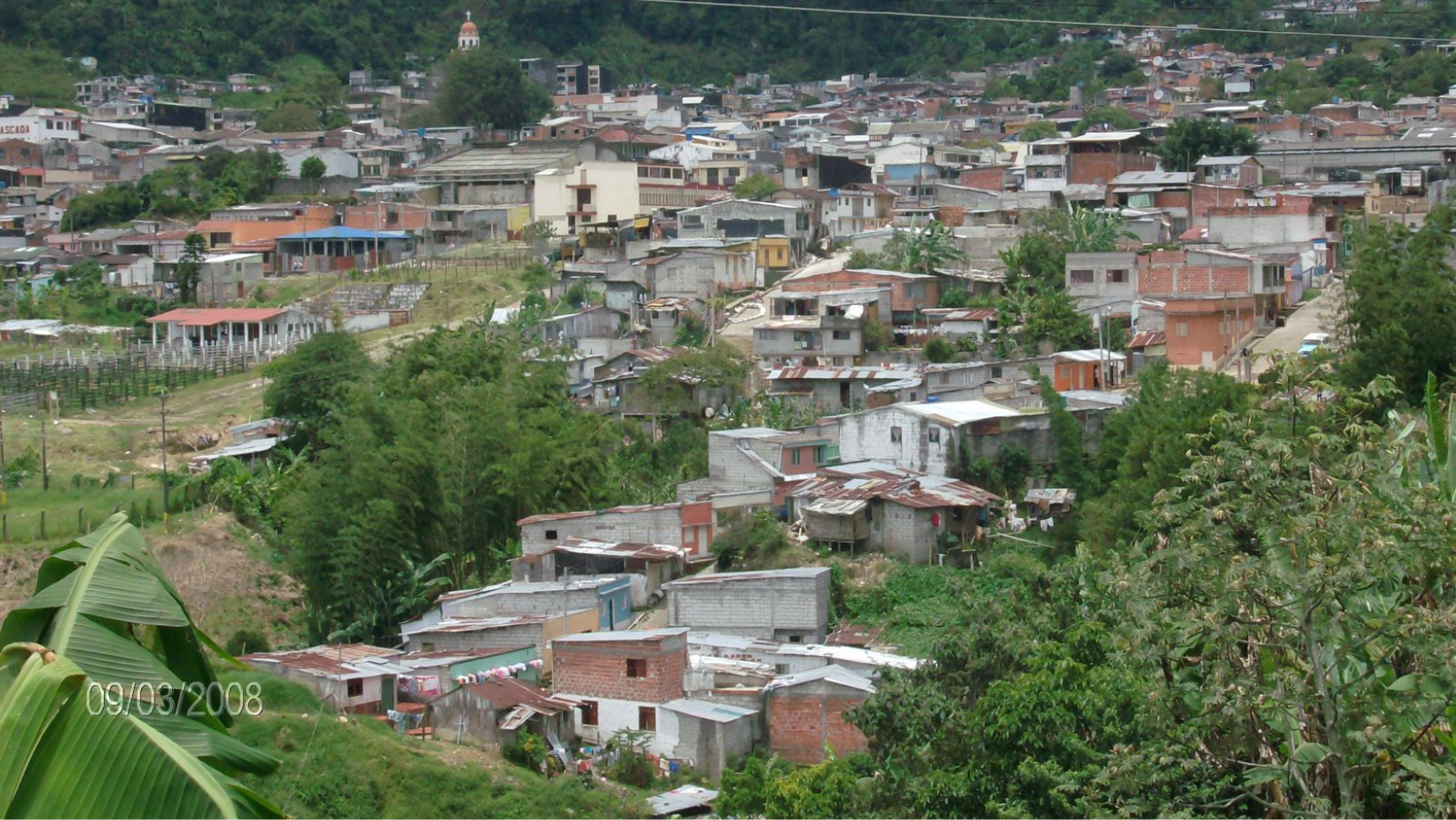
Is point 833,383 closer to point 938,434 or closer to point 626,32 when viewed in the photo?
Result: point 938,434

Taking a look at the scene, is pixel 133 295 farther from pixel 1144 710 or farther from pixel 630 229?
pixel 1144 710

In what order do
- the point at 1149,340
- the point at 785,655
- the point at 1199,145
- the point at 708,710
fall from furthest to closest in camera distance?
the point at 1199,145
the point at 1149,340
the point at 785,655
the point at 708,710

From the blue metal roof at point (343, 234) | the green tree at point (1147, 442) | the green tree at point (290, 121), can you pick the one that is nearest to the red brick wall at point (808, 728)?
the green tree at point (1147, 442)

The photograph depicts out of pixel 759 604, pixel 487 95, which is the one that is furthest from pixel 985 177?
pixel 759 604

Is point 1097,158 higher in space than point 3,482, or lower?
higher

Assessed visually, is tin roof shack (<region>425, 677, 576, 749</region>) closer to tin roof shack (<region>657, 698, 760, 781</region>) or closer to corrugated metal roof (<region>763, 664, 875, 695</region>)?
tin roof shack (<region>657, 698, 760, 781</region>)

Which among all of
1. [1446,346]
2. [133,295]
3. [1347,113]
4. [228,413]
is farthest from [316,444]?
[1347,113]
